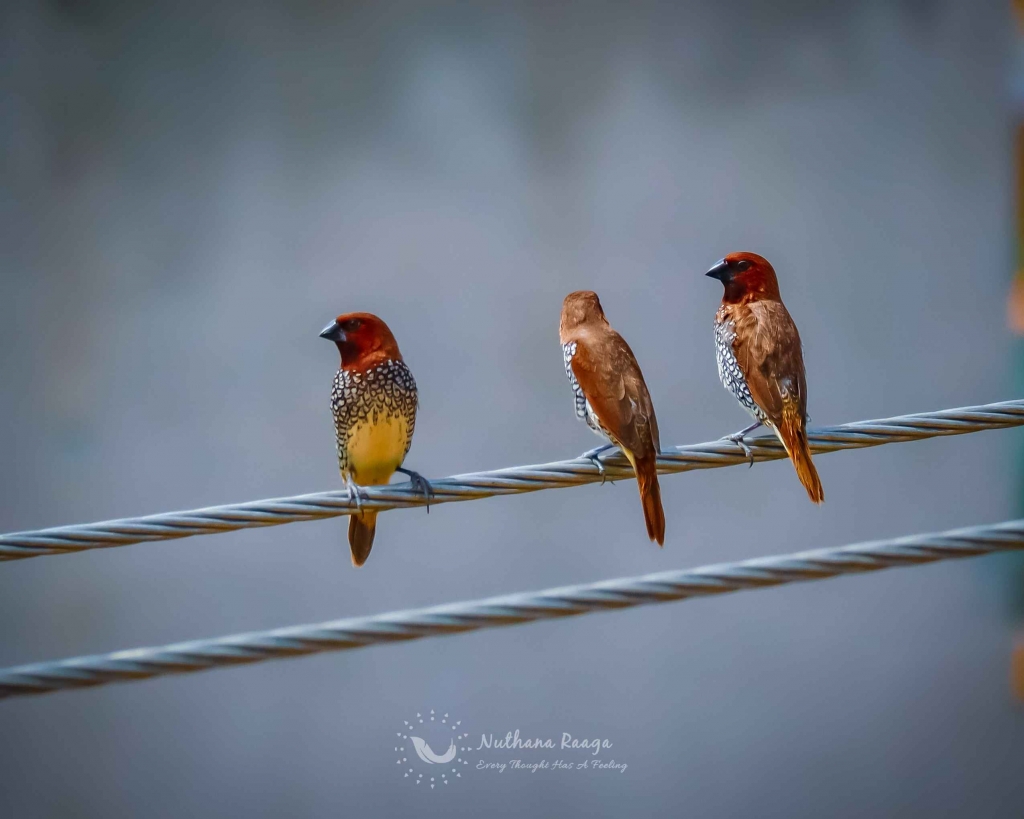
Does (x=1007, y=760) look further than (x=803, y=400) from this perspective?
Yes

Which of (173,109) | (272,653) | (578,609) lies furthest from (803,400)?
(173,109)

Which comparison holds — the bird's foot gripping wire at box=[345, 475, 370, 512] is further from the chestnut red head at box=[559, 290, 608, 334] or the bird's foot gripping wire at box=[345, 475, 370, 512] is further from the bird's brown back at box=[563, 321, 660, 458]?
the chestnut red head at box=[559, 290, 608, 334]

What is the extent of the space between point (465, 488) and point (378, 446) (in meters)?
0.87

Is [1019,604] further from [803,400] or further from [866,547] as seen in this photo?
[866,547]

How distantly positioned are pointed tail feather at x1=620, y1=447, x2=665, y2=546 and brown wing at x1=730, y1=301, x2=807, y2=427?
39 cm

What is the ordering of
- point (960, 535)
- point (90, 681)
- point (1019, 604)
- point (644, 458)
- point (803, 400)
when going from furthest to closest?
point (1019, 604), point (803, 400), point (644, 458), point (960, 535), point (90, 681)

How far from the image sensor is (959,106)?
5570 millimetres

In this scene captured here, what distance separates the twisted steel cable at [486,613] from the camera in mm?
1865

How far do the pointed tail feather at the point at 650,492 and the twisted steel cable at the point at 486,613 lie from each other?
36 cm

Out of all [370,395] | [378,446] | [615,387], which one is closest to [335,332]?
[370,395]

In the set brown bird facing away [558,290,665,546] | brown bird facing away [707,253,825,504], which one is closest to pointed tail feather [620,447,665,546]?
brown bird facing away [558,290,665,546]

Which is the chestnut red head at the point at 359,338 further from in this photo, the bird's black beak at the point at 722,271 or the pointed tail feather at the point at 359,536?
the bird's black beak at the point at 722,271

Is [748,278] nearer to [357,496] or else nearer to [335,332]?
[335,332]

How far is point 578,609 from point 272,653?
0.60 meters
